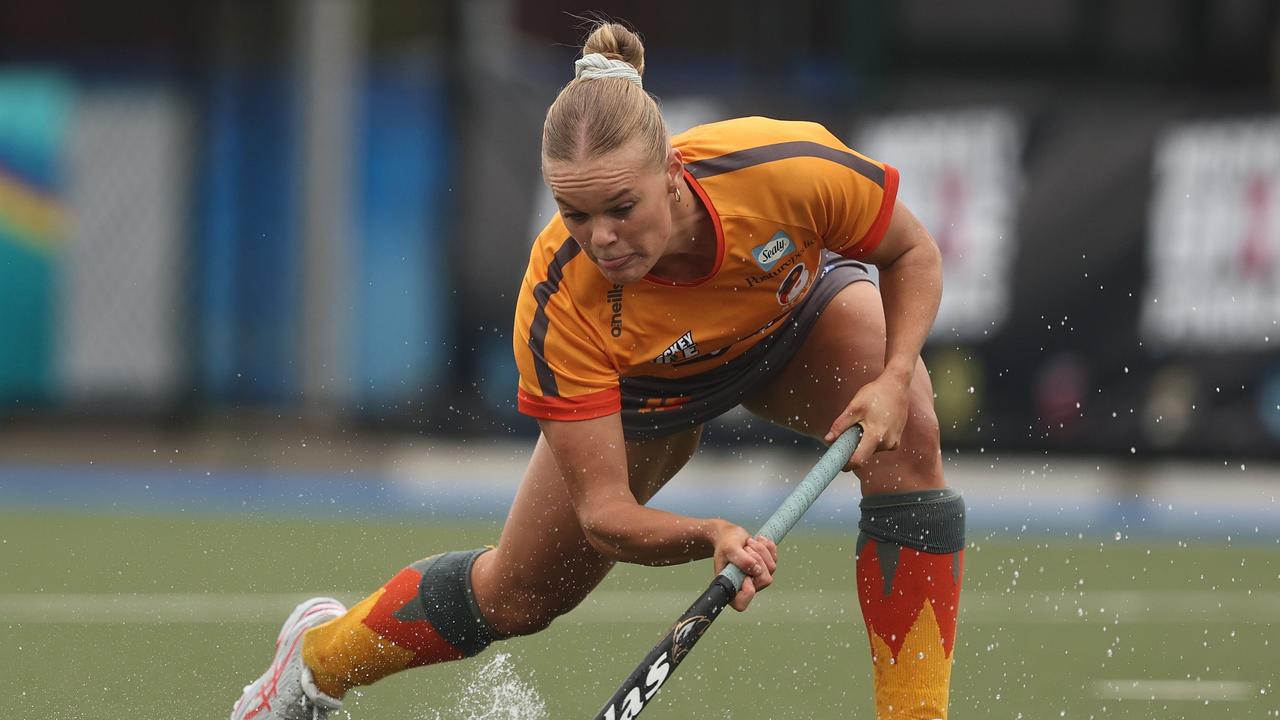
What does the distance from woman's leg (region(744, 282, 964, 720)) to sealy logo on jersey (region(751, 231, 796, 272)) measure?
Result: 0.97ft

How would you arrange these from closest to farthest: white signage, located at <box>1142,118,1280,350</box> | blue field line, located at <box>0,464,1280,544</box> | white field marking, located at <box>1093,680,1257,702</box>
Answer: white field marking, located at <box>1093,680,1257,702</box>
blue field line, located at <box>0,464,1280,544</box>
white signage, located at <box>1142,118,1280,350</box>

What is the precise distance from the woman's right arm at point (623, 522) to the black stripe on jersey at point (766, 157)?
0.48 m

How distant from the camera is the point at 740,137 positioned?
352 cm

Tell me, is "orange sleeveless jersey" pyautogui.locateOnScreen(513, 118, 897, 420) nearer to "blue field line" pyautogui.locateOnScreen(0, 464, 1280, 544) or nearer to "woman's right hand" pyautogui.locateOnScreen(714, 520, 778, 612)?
"woman's right hand" pyautogui.locateOnScreen(714, 520, 778, 612)

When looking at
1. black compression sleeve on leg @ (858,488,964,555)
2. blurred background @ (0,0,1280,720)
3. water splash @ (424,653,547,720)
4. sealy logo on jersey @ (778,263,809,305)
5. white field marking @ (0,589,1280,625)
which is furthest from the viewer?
white field marking @ (0,589,1280,625)

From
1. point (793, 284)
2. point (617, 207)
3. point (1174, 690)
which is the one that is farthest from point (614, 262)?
point (1174, 690)

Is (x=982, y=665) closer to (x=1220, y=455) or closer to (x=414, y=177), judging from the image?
(x=1220, y=455)

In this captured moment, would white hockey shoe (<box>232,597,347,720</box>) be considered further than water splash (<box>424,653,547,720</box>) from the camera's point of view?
No

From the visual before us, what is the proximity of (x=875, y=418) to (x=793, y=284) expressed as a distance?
334 mm

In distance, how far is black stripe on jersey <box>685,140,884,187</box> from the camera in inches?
137

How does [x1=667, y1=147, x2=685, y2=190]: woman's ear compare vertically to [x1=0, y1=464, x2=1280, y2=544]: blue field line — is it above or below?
above

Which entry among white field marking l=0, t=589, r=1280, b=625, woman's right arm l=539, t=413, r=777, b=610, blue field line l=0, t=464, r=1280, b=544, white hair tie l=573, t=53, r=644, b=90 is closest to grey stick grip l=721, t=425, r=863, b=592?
woman's right arm l=539, t=413, r=777, b=610

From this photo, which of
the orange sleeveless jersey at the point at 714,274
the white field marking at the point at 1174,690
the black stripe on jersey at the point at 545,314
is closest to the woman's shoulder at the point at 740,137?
the orange sleeveless jersey at the point at 714,274

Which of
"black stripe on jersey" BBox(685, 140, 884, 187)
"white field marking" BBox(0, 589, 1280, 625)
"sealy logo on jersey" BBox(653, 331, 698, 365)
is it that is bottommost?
"white field marking" BBox(0, 589, 1280, 625)
